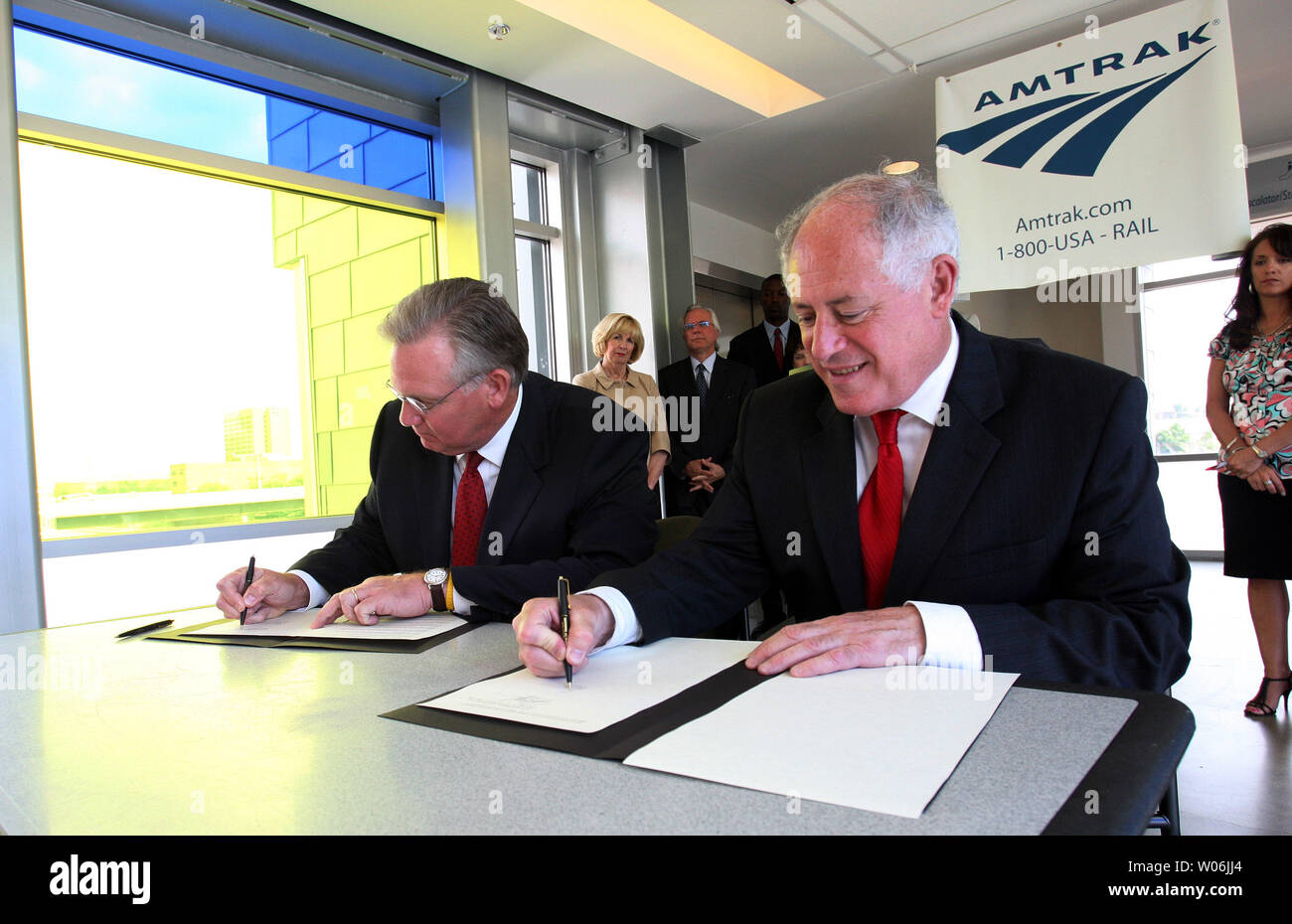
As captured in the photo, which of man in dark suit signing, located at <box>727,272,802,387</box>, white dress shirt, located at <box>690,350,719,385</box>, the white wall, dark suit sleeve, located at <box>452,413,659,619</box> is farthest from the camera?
the white wall

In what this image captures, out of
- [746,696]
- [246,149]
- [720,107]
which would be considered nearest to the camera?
[746,696]

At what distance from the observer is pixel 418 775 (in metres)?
0.75

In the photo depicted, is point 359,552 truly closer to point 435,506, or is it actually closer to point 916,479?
point 435,506

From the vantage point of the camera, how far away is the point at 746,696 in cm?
90

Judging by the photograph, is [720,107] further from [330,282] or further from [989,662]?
[989,662]

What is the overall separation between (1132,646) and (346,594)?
128 centimetres

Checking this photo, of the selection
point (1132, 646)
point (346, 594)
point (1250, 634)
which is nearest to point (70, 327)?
point (346, 594)

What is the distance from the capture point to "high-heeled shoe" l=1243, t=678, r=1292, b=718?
3039 mm

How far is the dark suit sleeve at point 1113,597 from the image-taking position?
1047 mm

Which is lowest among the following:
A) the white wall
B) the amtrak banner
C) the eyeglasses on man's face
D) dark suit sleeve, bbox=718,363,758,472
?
the eyeglasses on man's face

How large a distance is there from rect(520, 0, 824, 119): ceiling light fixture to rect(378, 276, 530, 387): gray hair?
2.46 meters

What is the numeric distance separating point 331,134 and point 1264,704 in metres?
4.99

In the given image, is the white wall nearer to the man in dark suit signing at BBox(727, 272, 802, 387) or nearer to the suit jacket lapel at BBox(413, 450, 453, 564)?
the man in dark suit signing at BBox(727, 272, 802, 387)

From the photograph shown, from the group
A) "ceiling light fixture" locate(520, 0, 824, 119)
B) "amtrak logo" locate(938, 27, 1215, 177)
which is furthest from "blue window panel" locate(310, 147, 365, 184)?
"amtrak logo" locate(938, 27, 1215, 177)
